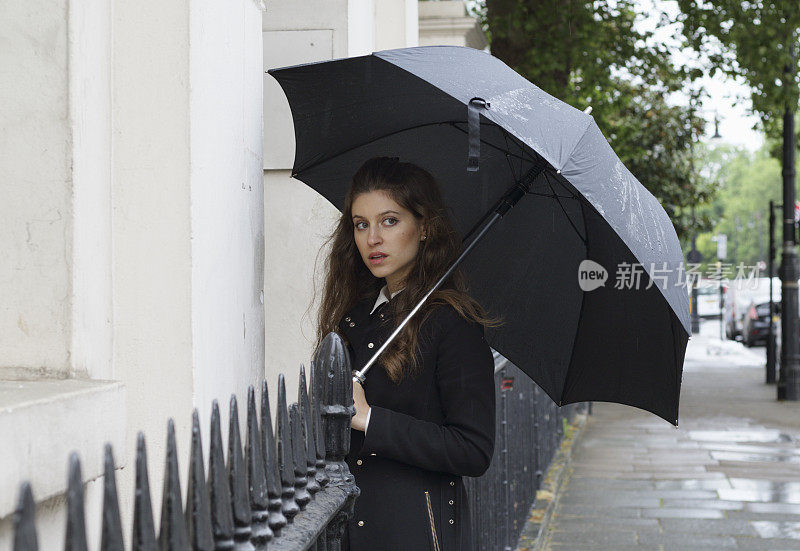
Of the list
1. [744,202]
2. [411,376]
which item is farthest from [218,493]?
[744,202]

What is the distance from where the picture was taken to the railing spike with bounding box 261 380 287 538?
162 centimetres

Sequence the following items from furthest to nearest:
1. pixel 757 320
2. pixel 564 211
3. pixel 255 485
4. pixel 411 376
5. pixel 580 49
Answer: pixel 757 320 < pixel 580 49 < pixel 564 211 < pixel 411 376 < pixel 255 485

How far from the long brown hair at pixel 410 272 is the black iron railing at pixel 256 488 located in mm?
554

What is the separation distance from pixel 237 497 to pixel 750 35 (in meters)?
12.4

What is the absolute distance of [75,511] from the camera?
3.22ft

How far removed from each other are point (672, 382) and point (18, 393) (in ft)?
6.06

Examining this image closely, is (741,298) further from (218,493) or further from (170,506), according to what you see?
(170,506)

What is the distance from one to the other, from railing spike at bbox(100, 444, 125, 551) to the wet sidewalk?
6.03 meters

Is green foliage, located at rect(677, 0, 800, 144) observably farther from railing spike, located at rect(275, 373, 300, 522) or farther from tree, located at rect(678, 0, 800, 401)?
railing spike, located at rect(275, 373, 300, 522)

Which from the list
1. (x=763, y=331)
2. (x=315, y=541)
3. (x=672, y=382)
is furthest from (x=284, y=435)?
(x=763, y=331)

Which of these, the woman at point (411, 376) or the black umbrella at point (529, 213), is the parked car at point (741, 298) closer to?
the black umbrella at point (529, 213)

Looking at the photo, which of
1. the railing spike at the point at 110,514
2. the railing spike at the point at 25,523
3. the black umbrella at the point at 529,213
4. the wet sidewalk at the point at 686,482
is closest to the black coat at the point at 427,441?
the black umbrella at the point at 529,213

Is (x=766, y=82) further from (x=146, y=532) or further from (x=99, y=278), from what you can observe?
(x=146, y=532)

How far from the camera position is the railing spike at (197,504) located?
4.19ft
